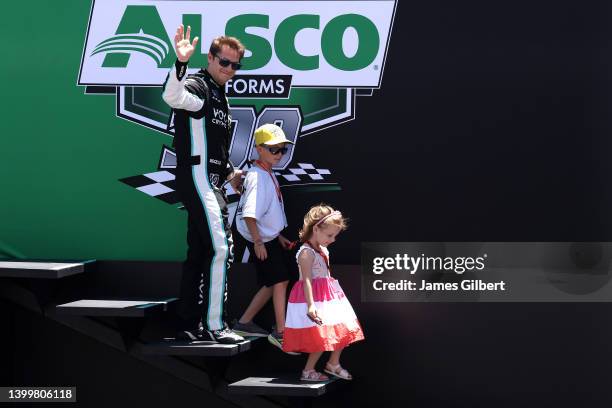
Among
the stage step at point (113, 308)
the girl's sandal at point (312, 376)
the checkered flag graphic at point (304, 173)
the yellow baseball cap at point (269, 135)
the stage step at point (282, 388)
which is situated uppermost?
the yellow baseball cap at point (269, 135)

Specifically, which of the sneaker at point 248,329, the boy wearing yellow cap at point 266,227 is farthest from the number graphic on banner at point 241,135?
the sneaker at point 248,329

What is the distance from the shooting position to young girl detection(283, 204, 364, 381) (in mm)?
4477

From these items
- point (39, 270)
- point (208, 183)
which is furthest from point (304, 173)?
point (39, 270)

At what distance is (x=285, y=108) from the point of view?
4984mm

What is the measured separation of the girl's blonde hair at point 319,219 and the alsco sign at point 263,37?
81 centimetres

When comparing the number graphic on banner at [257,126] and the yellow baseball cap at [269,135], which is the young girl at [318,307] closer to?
the yellow baseball cap at [269,135]

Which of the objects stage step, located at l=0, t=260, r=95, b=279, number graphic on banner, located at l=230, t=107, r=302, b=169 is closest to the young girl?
number graphic on banner, located at l=230, t=107, r=302, b=169

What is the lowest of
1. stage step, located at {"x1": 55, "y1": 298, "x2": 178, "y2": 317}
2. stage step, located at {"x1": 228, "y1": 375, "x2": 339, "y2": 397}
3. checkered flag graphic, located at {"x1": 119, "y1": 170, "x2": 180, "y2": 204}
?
stage step, located at {"x1": 228, "y1": 375, "x2": 339, "y2": 397}

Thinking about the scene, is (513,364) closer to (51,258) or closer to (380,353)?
(380,353)

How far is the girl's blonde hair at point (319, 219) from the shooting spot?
15.1ft

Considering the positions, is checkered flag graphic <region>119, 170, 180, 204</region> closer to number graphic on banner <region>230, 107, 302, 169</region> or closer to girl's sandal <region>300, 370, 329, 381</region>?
number graphic on banner <region>230, 107, 302, 169</region>

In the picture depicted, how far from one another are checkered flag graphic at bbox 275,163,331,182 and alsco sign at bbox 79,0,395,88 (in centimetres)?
49

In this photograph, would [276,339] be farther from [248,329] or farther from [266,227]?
[266,227]

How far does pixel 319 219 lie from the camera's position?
4613 mm
